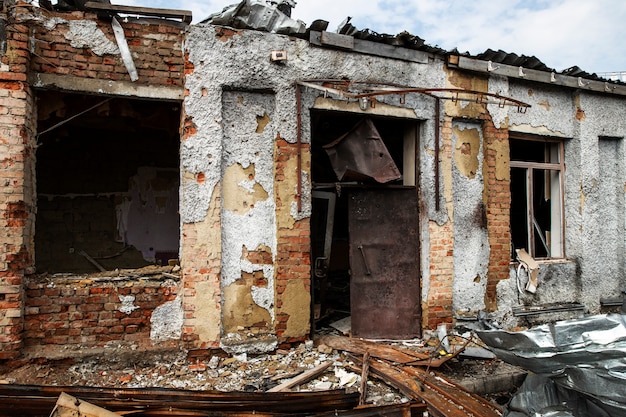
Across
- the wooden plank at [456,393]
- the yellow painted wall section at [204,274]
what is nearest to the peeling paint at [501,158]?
the wooden plank at [456,393]

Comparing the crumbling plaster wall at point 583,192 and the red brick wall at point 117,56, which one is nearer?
the red brick wall at point 117,56

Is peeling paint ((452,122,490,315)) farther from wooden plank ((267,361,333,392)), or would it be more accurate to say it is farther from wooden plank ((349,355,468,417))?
wooden plank ((267,361,333,392))

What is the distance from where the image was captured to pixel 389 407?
3449 millimetres

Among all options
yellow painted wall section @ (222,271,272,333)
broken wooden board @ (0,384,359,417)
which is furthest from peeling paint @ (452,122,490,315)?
broken wooden board @ (0,384,359,417)

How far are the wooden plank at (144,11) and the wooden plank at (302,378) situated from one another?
390cm

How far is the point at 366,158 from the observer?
214 inches

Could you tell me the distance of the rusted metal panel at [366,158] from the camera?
540 cm

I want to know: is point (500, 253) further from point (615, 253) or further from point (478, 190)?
point (615, 253)

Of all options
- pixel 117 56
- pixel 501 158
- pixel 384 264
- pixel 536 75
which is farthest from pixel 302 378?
pixel 536 75

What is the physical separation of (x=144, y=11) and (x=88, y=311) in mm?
3145

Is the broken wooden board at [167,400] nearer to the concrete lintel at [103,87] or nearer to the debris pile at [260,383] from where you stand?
the debris pile at [260,383]

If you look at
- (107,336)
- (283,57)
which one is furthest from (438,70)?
(107,336)

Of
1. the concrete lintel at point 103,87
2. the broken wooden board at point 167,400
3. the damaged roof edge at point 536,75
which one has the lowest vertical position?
the broken wooden board at point 167,400

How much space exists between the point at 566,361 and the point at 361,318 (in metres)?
2.88
